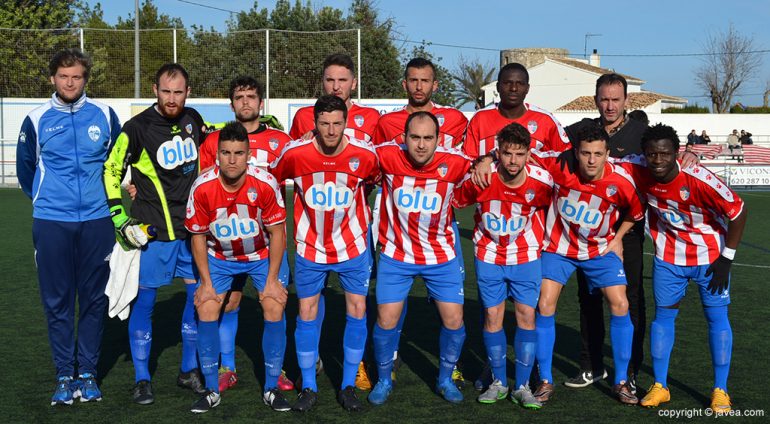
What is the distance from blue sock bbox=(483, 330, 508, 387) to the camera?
521 cm

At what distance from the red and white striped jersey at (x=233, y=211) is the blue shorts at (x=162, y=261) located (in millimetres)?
334

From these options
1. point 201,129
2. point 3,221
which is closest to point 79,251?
point 201,129

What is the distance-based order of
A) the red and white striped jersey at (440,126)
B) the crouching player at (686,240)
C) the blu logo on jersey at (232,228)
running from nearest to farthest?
the crouching player at (686,240) < the blu logo on jersey at (232,228) < the red and white striped jersey at (440,126)

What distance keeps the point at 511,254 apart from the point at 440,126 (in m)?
1.26

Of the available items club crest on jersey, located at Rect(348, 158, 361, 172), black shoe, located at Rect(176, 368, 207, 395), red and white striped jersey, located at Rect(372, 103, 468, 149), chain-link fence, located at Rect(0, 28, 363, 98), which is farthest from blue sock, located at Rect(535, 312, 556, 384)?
chain-link fence, located at Rect(0, 28, 363, 98)

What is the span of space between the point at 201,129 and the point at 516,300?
245 cm

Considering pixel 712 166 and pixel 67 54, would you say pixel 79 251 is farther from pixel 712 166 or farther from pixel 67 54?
pixel 712 166

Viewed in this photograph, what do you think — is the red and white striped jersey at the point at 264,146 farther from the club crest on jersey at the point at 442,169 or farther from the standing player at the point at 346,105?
the club crest on jersey at the point at 442,169

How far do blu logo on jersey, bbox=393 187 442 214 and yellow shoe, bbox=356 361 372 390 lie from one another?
47.2 inches

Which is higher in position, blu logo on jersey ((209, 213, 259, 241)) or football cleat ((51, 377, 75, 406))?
blu logo on jersey ((209, 213, 259, 241))

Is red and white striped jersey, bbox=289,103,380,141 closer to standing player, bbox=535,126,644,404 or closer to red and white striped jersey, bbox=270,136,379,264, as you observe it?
red and white striped jersey, bbox=270,136,379,264

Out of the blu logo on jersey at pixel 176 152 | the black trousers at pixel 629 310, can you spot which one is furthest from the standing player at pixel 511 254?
the blu logo on jersey at pixel 176 152

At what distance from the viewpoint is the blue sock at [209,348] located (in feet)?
16.6

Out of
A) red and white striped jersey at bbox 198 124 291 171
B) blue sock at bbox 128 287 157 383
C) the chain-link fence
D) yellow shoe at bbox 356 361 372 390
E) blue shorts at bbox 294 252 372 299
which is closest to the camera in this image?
blue shorts at bbox 294 252 372 299
